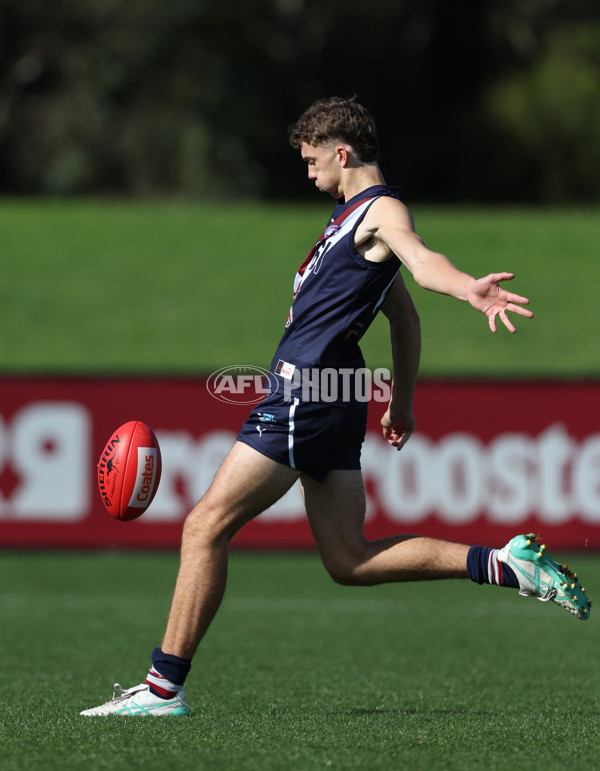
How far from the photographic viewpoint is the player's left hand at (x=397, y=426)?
5754 millimetres

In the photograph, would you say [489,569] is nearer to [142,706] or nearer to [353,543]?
[353,543]

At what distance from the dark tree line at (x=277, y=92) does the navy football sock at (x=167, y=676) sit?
2305 cm

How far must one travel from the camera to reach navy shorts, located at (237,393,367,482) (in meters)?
5.11

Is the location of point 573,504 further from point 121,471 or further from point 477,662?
point 121,471

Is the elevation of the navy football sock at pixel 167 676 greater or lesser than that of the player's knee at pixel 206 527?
lesser

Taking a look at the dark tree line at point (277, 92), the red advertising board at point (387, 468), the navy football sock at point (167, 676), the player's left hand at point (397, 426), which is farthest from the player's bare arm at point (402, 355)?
the dark tree line at point (277, 92)

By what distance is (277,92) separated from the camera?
2966 centimetres

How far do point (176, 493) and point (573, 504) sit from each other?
12.0 feet

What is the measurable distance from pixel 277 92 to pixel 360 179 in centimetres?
2514

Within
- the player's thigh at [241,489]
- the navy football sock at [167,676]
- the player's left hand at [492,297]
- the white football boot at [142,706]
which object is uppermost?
the player's left hand at [492,297]

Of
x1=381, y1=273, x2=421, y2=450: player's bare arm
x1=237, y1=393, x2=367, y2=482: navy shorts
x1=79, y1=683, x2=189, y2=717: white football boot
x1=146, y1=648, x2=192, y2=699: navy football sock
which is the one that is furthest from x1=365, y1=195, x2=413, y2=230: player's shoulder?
x1=79, y1=683, x2=189, y2=717: white football boot

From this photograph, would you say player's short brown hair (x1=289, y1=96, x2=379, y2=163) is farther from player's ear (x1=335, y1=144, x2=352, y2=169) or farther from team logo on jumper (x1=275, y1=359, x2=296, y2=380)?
team logo on jumper (x1=275, y1=359, x2=296, y2=380)

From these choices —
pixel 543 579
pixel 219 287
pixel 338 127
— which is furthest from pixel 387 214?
pixel 219 287

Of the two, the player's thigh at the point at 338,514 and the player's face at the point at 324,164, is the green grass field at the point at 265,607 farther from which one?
the player's face at the point at 324,164
